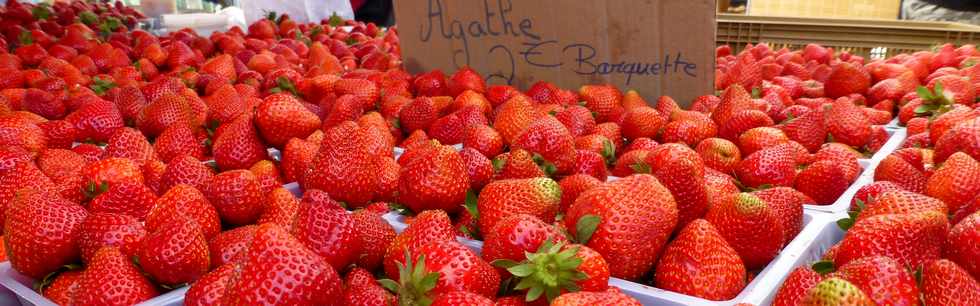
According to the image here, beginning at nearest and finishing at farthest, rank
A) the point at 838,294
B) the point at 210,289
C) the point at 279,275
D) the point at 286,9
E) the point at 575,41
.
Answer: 1. the point at 838,294
2. the point at 279,275
3. the point at 210,289
4. the point at 575,41
5. the point at 286,9

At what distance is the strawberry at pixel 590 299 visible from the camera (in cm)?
78

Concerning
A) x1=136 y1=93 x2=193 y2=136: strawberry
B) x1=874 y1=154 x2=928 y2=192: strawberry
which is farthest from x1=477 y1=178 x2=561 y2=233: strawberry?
x1=136 y1=93 x2=193 y2=136: strawberry

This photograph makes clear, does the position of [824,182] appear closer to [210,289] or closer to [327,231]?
[327,231]

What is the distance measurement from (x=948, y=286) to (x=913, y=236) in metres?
0.12

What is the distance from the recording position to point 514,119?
1.72 metres

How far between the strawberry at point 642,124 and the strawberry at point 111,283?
47.1 inches

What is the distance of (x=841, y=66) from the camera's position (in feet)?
7.72

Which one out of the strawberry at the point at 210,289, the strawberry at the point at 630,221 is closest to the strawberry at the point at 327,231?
the strawberry at the point at 210,289

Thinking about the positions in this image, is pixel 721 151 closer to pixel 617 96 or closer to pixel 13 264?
pixel 617 96

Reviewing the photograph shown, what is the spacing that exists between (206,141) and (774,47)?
9.93ft

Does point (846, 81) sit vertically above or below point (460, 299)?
below

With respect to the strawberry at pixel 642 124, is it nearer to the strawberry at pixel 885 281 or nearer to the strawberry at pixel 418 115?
the strawberry at pixel 418 115

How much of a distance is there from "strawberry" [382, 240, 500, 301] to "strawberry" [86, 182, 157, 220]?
615 millimetres

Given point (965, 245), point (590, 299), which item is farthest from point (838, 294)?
point (965, 245)
